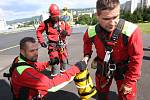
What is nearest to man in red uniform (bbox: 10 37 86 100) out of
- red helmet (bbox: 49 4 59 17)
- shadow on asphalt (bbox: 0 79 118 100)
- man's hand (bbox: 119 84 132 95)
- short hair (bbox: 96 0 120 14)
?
man's hand (bbox: 119 84 132 95)

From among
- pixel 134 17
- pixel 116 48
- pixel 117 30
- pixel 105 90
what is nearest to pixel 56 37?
pixel 105 90

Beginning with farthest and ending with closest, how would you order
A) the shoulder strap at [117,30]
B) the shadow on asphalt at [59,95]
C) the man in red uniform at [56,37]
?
1. the man in red uniform at [56,37]
2. the shadow on asphalt at [59,95]
3. the shoulder strap at [117,30]

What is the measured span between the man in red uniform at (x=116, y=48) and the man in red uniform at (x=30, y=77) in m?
0.43

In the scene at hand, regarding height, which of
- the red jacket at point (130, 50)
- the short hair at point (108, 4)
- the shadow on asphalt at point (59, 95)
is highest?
the short hair at point (108, 4)

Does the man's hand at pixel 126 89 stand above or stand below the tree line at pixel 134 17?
above

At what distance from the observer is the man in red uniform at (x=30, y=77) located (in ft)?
12.3

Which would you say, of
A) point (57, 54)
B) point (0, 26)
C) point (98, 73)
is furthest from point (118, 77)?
point (0, 26)

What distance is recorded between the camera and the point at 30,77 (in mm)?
3760

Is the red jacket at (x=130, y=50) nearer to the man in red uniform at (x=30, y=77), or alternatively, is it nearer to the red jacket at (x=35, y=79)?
the man in red uniform at (x=30, y=77)

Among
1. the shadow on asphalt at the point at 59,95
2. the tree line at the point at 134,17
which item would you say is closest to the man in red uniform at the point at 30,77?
the shadow on asphalt at the point at 59,95

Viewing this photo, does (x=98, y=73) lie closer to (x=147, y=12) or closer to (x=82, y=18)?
(x=82, y=18)

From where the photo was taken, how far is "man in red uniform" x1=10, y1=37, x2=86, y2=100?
376cm

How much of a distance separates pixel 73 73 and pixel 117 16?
893 millimetres

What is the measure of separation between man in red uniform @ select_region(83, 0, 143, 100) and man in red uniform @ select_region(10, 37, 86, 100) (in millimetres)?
435
